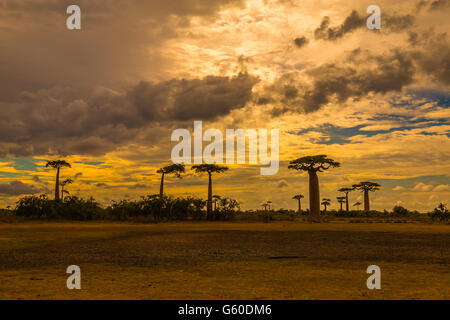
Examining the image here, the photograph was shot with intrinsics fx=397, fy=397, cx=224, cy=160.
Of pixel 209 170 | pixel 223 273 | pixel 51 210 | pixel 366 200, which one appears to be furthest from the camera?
pixel 366 200

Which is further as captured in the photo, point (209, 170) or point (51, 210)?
point (209, 170)

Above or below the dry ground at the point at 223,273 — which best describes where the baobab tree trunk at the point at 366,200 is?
above

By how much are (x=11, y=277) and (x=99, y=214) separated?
3427cm

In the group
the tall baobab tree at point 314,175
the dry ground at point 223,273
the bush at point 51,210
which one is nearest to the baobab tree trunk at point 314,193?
the tall baobab tree at point 314,175

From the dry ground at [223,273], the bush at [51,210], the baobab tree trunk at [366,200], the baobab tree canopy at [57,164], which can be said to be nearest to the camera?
the dry ground at [223,273]

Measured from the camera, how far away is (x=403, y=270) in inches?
352

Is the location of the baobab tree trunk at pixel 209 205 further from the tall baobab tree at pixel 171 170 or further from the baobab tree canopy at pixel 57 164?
the baobab tree canopy at pixel 57 164

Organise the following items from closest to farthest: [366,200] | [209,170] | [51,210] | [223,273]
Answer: [223,273]
[51,210]
[209,170]
[366,200]

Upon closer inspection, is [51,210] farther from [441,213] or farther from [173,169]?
[441,213]

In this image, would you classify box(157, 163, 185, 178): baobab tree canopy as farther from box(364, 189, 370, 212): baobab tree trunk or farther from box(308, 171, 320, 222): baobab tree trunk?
box(364, 189, 370, 212): baobab tree trunk

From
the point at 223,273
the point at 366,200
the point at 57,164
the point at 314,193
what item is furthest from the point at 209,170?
the point at 223,273
